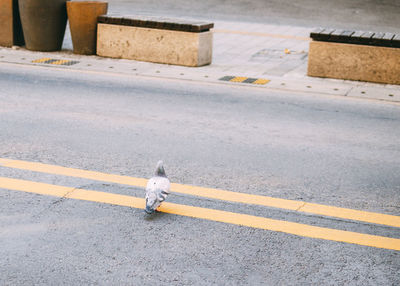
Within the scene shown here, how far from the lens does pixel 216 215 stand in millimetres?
4816

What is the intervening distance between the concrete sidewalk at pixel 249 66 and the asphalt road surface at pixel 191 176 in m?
0.59

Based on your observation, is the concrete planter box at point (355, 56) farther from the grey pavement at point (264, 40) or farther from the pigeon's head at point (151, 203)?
the pigeon's head at point (151, 203)

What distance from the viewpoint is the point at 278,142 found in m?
6.87

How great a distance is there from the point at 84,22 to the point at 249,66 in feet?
10.3

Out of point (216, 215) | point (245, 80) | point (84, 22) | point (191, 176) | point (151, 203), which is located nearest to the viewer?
point (151, 203)

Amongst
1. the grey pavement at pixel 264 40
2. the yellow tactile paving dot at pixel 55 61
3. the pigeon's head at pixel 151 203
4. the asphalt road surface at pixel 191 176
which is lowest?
the grey pavement at pixel 264 40

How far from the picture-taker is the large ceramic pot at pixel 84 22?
38.2 feet

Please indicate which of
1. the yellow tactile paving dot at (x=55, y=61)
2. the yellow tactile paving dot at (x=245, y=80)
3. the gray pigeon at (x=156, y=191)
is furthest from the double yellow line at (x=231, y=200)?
the yellow tactile paving dot at (x=55, y=61)

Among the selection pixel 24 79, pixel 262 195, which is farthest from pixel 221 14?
pixel 262 195

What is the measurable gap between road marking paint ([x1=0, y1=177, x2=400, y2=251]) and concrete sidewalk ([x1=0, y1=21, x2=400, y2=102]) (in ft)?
16.7

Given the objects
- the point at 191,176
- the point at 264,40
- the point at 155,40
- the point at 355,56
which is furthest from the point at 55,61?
the point at 191,176

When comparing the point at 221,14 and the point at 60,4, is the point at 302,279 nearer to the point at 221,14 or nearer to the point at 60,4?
the point at 60,4

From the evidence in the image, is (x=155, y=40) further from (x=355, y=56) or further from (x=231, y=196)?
(x=231, y=196)

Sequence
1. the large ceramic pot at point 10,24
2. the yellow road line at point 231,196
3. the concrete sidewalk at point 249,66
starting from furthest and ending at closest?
the large ceramic pot at point 10,24, the concrete sidewalk at point 249,66, the yellow road line at point 231,196
